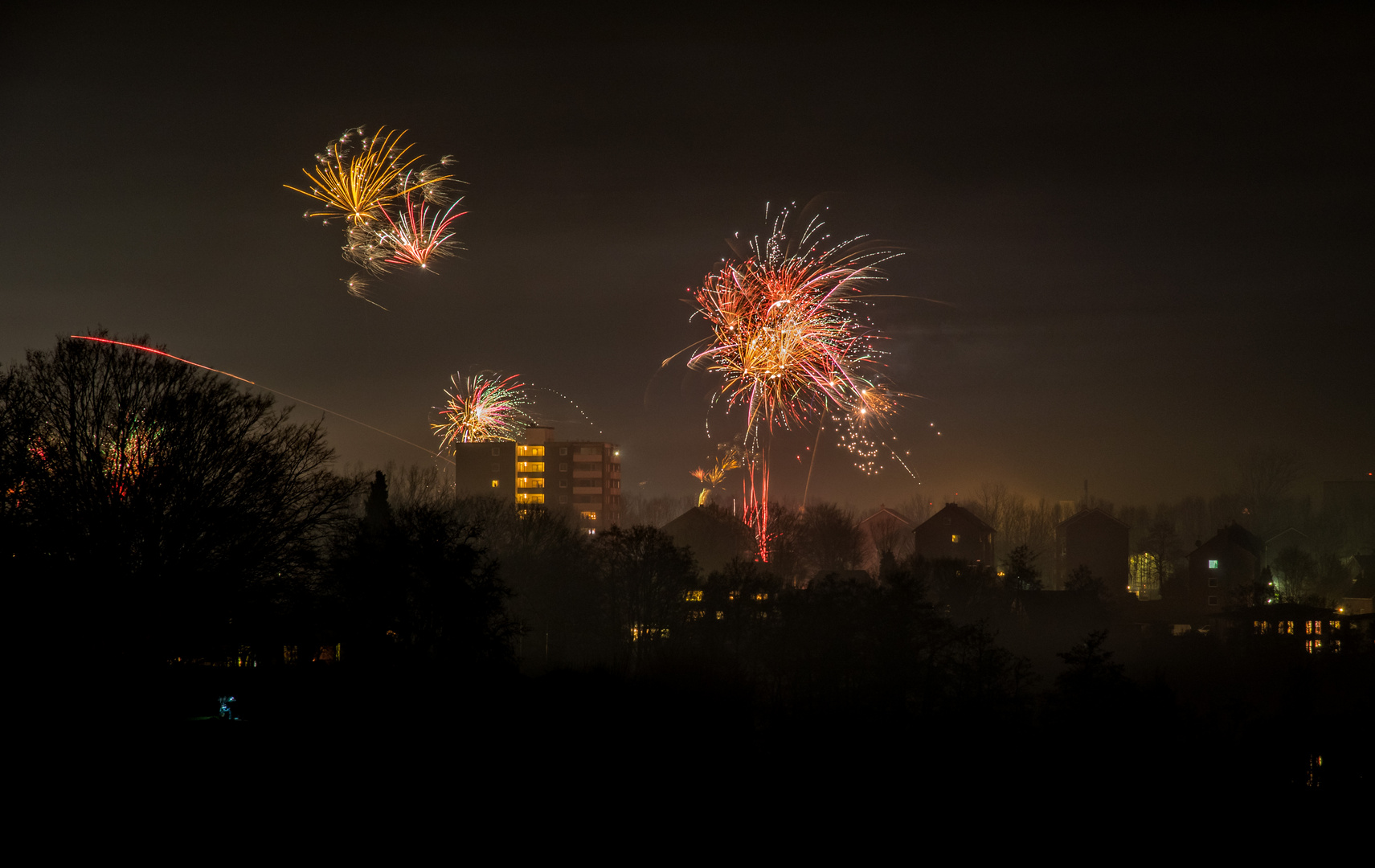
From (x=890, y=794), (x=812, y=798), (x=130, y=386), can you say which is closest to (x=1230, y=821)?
(x=890, y=794)

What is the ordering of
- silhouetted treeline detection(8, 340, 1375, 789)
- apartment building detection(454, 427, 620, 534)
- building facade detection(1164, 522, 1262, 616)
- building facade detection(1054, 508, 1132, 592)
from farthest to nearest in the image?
apartment building detection(454, 427, 620, 534) → building facade detection(1054, 508, 1132, 592) → building facade detection(1164, 522, 1262, 616) → silhouetted treeline detection(8, 340, 1375, 789)

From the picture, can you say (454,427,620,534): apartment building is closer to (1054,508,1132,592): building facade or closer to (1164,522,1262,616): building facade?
(1054,508,1132,592): building facade

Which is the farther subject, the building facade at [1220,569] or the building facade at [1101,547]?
the building facade at [1101,547]

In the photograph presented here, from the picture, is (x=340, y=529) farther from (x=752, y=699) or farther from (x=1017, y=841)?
(x=1017, y=841)

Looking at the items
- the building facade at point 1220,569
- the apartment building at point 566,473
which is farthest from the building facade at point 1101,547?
the apartment building at point 566,473

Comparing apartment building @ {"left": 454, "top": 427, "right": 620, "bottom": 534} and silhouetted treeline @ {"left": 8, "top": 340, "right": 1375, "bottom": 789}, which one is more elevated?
apartment building @ {"left": 454, "top": 427, "right": 620, "bottom": 534}

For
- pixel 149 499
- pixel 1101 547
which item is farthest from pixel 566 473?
pixel 149 499

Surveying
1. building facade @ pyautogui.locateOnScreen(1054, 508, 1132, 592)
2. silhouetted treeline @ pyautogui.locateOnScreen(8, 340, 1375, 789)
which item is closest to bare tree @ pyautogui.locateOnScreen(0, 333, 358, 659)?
silhouetted treeline @ pyautogui.locateOnScreen(8, 340, 1375, 789)

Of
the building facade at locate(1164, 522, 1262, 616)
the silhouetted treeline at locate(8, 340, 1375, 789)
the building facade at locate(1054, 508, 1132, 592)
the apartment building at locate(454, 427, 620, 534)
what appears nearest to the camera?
the silhouetted treeline at locate(8, 340, 1375, 789)

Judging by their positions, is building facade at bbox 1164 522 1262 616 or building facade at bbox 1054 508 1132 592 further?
building facade at bbox 1054 508 1132 592

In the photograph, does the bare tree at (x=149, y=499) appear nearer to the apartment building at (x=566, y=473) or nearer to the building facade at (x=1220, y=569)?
the building facade at (x=1220, y=569)

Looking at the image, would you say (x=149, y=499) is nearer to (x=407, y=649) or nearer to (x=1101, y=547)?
(x=407, y=649)
